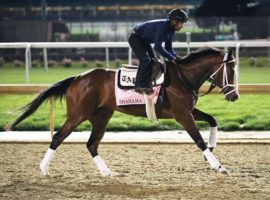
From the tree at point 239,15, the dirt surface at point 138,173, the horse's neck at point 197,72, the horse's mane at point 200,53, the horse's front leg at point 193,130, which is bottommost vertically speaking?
the tree at point 239,15

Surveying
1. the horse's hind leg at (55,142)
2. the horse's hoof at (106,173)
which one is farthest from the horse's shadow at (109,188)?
the horse's hind leg at (55,142)

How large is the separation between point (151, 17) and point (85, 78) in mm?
20038

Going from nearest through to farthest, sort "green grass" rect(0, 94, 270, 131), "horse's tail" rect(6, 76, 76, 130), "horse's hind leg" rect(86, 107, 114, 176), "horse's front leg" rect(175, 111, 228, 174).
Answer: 1. "horse's front leg" rect(175, 111, 228, 174)
2. "horse's hind leg" rect(86, 107, 114, 176)
3. "horse's tail" rect(6, 76, 76, 130)
4. "green grass" rect(0, 94, 270, 131)

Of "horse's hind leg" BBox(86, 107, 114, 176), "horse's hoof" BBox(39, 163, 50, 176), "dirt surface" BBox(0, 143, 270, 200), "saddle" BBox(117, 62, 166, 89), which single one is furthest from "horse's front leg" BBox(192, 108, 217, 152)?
"horse's hoof" BBox(39, 163, 50, 176)

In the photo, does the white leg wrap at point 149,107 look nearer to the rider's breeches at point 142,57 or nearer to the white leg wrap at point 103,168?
the rider's breeches at point 142,57

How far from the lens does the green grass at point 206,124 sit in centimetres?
1358

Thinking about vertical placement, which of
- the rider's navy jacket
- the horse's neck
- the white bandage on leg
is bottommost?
the white bandage on leg

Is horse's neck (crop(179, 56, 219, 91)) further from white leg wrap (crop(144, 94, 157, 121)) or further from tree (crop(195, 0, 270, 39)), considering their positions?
tree (crop(195, 0, 270, 39))

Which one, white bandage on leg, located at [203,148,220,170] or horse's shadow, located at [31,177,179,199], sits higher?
white bandage on leg, located at [203,148,220,170]

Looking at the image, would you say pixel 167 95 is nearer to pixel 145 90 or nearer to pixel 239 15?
pixel 145 90

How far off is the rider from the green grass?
392 centimetres

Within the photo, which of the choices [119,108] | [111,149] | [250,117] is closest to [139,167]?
[119,108]

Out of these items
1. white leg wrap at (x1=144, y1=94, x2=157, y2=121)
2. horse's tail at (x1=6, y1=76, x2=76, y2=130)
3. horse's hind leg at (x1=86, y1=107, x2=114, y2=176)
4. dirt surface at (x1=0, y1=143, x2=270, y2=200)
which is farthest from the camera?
horse's tail at (x1=6, y1=76, x2=76, y2=130)

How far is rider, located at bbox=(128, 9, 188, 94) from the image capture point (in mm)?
8953
